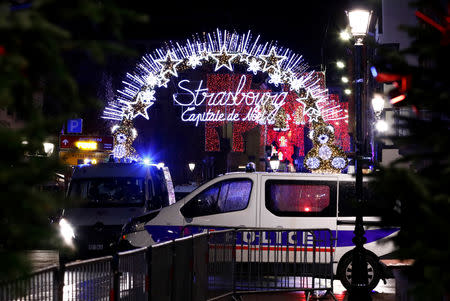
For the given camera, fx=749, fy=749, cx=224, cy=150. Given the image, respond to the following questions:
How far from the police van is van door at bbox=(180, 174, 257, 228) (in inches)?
93.8

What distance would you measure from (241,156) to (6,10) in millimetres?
75824

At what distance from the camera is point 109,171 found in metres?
17.6

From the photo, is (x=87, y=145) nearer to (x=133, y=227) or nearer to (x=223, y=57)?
(x=223, y=57)

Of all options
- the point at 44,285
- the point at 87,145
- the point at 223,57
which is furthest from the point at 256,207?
the point at 87,145

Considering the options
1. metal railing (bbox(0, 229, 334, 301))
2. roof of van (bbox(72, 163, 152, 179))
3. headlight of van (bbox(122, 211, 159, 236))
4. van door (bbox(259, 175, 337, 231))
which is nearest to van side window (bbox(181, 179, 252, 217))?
van door (bbox(259, 175, 337, 231))

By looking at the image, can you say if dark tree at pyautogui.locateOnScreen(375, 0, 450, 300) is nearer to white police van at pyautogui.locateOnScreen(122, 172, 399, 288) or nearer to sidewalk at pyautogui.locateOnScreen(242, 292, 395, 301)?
sidewalk at pyautogui.locateOnScreen(242, 292, 395, 301)

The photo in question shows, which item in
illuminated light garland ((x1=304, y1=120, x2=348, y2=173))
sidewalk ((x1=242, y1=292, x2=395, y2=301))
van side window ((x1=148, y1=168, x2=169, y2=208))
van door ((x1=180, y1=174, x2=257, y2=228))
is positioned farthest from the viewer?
illuminated light garland ((x1=304, y1=120, x2=348, y2=173))

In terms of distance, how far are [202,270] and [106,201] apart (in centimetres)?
706

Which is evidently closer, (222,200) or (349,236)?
(349,236)

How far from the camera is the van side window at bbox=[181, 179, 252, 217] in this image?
14.6 metres

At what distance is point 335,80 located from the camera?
2879 inches

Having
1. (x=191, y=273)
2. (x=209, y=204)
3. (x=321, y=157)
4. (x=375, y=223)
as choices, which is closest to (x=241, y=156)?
(x=321, y=157)

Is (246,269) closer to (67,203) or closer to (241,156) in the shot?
(67,203)

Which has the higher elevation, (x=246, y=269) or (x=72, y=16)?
(x=72, y=16)
